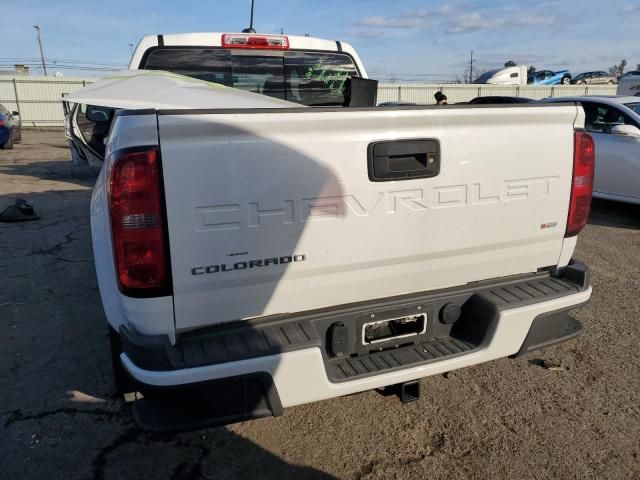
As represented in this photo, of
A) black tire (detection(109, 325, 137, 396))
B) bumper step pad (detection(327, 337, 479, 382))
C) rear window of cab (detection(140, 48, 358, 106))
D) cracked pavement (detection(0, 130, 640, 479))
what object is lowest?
cracked pavement (detection(0, 130, 640, 479))

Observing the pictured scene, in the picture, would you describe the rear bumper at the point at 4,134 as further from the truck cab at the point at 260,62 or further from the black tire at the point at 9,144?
the truck cab at the point at 260,62

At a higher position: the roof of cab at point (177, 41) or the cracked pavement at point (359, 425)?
the roof of cab at point (177, 41)

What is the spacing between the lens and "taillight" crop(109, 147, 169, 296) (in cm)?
189

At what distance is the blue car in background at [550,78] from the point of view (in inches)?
1559

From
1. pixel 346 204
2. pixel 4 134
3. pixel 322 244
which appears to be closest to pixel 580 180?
pixel 346 204

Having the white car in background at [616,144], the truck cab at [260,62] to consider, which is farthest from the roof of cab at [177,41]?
the white car in background at [616,144]

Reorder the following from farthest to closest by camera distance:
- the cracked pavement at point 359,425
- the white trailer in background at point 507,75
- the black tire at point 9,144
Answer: the white trailer in background at point 507,75, the black tire at point 9,144, the cracked pavement at point 359,425

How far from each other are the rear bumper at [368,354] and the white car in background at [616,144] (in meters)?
5.16

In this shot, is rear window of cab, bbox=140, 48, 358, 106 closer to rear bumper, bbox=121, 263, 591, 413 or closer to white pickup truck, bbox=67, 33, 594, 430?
white pickup truck, bbox=67, 33, 594, 430

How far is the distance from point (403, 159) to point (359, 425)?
5.13ft

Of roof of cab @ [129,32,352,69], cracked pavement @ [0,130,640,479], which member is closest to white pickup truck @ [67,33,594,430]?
cracked pavement @ [0,130,640,479]

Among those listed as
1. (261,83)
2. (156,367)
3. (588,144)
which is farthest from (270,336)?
(261,83)

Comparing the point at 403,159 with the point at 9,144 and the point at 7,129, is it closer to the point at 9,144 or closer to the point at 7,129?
the point at 7,129

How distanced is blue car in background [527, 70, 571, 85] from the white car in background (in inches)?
1400
